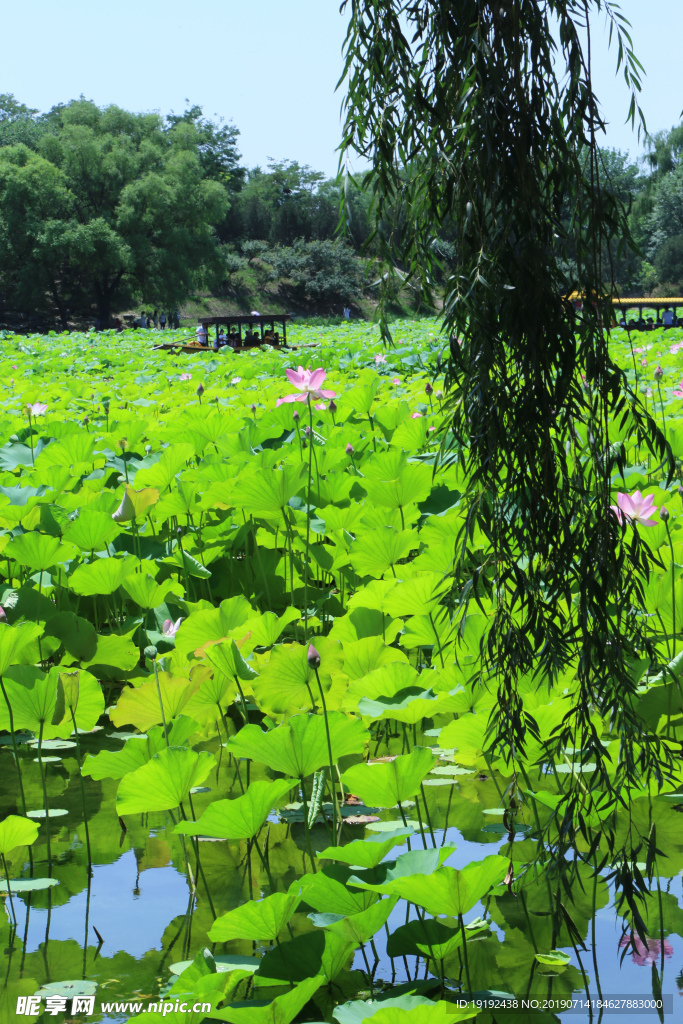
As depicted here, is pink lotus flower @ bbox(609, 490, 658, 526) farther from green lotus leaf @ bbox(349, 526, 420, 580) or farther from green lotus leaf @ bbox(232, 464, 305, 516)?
A: green lotus leaf @ bbox(232, 464, 305, 516)

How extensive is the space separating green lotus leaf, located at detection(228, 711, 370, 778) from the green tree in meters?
28.4

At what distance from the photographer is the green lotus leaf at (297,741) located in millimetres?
1166

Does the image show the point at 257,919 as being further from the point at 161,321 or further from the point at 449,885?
the point at 161,321

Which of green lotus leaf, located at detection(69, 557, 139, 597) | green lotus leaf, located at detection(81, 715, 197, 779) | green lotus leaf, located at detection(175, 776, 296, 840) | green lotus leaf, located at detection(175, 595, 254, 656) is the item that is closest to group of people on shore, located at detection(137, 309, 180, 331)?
green lotus leaf, located at detection(69, 557, 139, 597)

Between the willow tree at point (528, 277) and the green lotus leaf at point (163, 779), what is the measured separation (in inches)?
16.5

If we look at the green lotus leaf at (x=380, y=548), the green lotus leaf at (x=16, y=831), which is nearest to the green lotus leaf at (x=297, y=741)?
the green lotus leaf at (x=16, y=831)

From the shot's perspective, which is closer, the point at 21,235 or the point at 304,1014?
the point at 304,1014

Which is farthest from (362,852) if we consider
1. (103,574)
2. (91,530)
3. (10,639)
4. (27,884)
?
(91,530)

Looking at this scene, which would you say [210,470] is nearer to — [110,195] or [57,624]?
[57,624]

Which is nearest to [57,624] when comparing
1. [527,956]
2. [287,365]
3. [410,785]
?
[410,785]

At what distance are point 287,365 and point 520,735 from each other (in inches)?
286

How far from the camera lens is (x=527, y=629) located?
1050 mm

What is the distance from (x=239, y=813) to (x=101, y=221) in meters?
29.6

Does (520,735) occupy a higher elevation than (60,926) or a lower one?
higher
